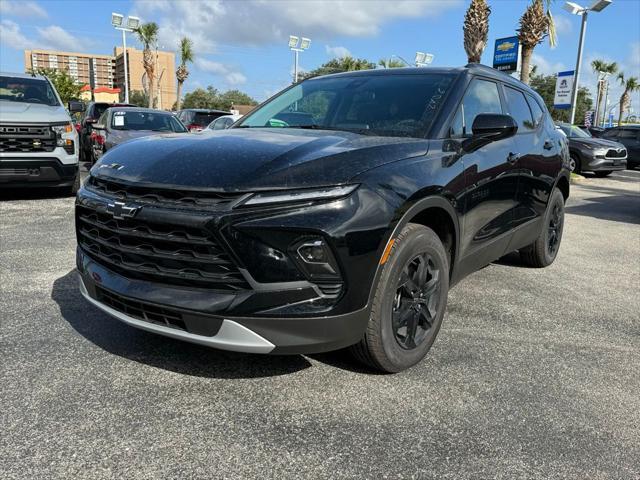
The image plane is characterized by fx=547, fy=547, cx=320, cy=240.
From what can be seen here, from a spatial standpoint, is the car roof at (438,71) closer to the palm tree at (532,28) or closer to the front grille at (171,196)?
the front grille at (171,196)

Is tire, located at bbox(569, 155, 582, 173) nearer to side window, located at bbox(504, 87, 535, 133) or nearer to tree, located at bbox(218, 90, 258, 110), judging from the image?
side window, located at bbox(504, 87, 535, 133)

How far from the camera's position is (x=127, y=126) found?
11383 mm

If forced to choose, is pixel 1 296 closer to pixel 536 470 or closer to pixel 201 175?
pixel 201 175

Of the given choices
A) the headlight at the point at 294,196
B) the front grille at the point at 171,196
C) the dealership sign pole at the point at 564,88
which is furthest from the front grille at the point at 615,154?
the front grille at the point at 171,196

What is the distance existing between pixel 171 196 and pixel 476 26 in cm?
1849

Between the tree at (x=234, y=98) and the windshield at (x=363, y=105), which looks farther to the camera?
the tree at (x=234, y=98)

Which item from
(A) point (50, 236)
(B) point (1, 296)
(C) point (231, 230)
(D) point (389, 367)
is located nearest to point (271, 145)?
(C) point (231, 230)

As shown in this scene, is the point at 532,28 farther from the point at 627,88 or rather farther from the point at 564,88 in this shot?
the point at 627,88

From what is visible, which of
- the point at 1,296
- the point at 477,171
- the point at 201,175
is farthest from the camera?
the point at 1,296

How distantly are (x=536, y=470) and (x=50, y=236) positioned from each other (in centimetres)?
555

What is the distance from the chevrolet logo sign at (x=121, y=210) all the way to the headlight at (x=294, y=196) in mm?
561

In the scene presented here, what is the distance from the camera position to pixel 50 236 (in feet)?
19.9

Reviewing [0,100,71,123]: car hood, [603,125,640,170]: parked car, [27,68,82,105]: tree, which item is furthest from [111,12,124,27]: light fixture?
[0,100,71,123]: car hood

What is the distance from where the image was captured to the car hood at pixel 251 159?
96.3 inches
